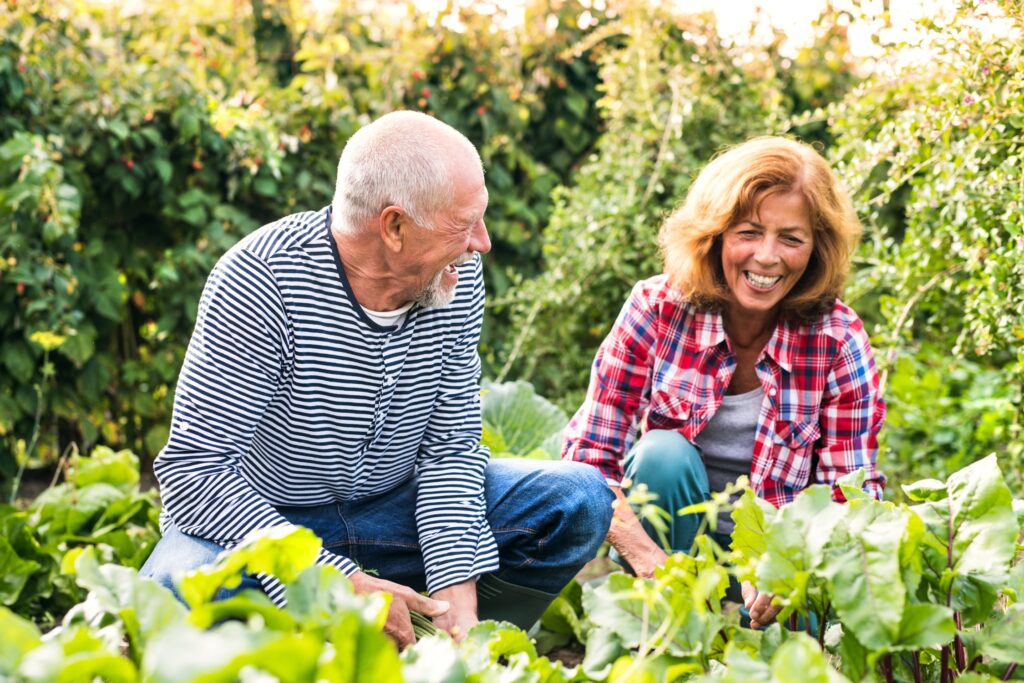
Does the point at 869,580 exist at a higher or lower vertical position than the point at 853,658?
higher

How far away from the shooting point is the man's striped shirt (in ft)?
6.41

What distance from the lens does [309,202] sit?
13.5 feet

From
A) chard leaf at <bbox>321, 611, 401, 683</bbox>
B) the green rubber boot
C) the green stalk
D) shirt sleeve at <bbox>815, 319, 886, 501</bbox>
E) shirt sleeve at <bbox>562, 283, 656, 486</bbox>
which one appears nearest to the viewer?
chard leaf at <bbox>321, 611, 401, 683</bbox>

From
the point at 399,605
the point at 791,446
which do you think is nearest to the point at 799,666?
the point at 399,605

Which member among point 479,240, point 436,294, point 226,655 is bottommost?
point 226,655

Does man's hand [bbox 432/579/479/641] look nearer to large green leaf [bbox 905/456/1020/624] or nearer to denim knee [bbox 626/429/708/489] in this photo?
denim knee [bbox 626/429/708/489]

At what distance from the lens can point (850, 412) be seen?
243cm

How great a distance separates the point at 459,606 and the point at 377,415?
16.0 inches

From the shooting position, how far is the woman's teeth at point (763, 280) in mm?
2385

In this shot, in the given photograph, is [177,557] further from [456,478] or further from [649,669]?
[649,669]

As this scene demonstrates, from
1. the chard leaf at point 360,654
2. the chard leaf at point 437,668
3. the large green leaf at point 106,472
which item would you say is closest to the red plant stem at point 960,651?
the chard leaf at point 437,668

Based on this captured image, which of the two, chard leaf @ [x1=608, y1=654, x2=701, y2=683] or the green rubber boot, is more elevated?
chard leaf @ [x1=608, y1=654, x2=701, y2=683]

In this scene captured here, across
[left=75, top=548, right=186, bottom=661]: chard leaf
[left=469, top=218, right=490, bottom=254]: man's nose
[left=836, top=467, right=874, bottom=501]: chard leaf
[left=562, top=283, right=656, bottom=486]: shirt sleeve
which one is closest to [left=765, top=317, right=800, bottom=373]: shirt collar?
[left=562, top=283, right=656, bottom=486]: shirt sleeve

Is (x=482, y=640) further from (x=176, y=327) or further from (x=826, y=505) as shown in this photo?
(x=176, y=327)
